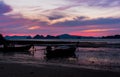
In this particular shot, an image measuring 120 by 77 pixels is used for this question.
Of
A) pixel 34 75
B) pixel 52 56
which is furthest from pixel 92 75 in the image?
pixel 52 56

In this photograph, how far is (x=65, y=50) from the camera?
1804 inches

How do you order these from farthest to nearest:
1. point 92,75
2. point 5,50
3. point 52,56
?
1. point 5,50
2. point 52,56
3. point 92,75

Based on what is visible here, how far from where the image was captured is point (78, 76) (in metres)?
19.3

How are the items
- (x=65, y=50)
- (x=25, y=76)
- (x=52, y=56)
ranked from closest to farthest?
(x=25, y=76), (x=52, y=56), (x=65, y=50)

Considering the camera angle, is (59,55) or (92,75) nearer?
(92,75)

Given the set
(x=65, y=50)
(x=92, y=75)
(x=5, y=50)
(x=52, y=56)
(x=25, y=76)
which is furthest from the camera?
(x=5, y=50)

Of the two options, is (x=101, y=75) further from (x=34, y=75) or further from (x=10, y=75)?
(x=10, y=75)

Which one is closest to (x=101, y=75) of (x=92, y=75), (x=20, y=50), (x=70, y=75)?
(x=92, y=75)

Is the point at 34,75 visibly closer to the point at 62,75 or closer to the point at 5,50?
the point at 62,75

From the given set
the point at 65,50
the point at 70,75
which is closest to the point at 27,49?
the point at 65,50

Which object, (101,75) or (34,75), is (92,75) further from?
(34,75)

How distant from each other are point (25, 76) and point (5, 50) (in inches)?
1654

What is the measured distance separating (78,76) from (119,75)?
3093 millimetres

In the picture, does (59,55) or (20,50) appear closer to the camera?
(59,55)
